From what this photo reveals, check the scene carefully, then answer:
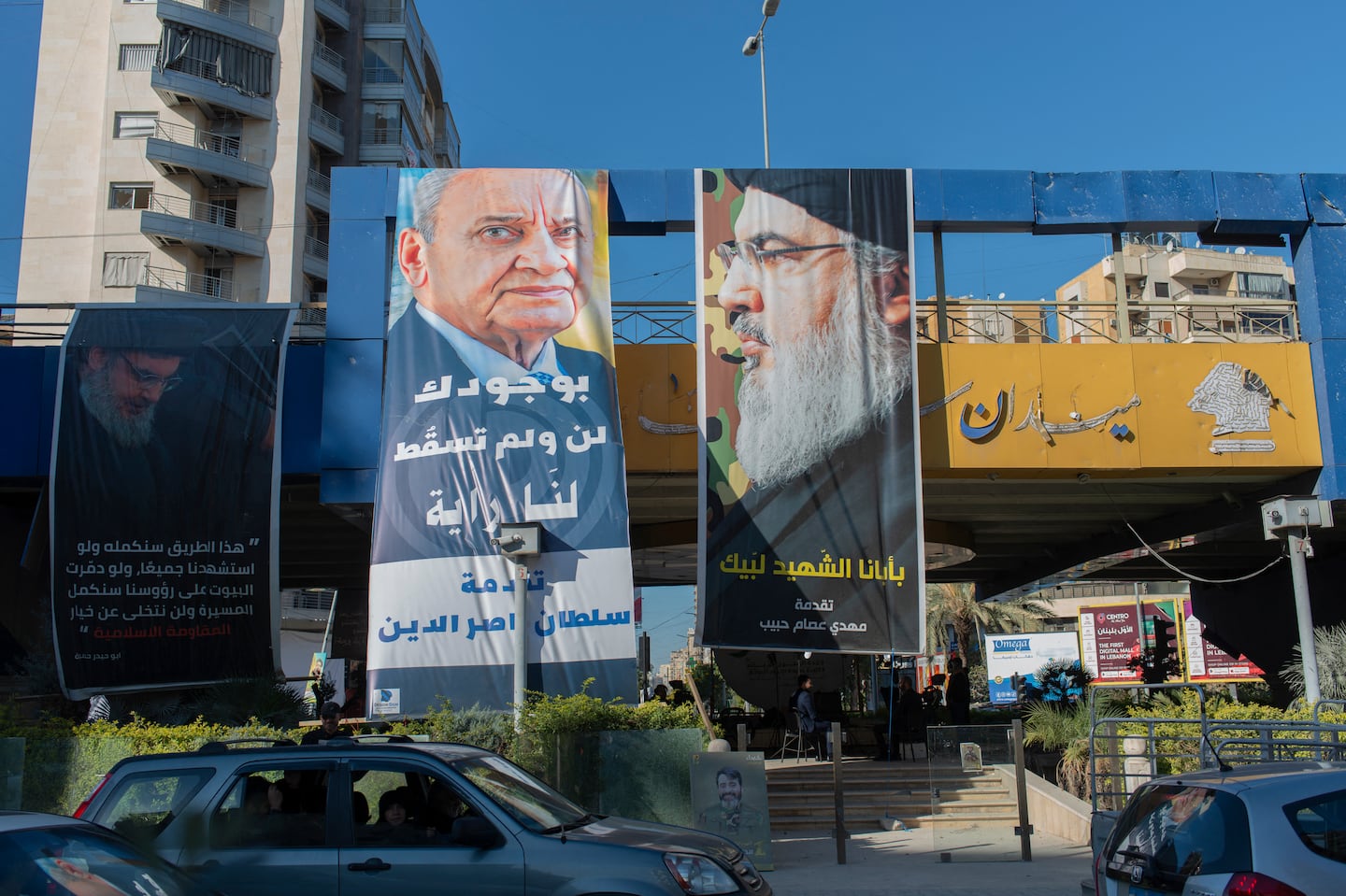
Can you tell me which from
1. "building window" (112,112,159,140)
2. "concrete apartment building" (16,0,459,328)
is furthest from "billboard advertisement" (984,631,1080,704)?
"building window" (112,112,159,140)

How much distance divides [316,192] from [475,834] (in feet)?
168

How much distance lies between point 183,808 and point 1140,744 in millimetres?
11783

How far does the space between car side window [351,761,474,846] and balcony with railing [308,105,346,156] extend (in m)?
51.1

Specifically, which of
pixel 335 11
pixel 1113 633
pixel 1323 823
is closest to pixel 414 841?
pixel 1323 823

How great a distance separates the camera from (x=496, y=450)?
1559 cm

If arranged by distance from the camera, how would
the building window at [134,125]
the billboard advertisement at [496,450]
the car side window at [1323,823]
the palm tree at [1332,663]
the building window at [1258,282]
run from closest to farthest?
the car side window at [1323,823] < the billboard advertisement at [496,450] < the palm tree at [1332,663] < the building window at [134,125] < the building window at [1258,282]

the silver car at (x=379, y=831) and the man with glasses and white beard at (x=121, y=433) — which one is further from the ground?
the man with glasses and white beard at (x=121, y=433)

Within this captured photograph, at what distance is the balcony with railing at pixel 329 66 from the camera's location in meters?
53.9

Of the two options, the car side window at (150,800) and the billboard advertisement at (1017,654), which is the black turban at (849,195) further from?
the billboard advertisement at (1017,654)

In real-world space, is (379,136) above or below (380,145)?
above

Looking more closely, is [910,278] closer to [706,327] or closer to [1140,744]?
[706,327]

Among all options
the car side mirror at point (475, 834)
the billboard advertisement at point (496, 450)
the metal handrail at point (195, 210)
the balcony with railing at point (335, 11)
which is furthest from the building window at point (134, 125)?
the car side mirror at point (475, 834)

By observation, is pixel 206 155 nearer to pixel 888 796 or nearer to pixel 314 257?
pixel 314 257

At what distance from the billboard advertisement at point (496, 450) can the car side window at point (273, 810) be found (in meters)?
6.38
